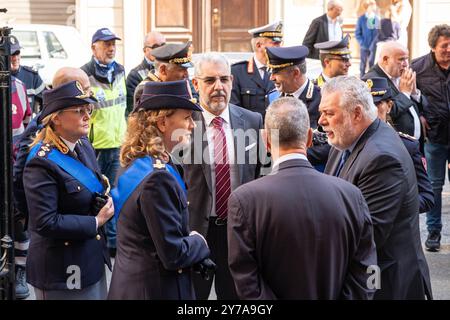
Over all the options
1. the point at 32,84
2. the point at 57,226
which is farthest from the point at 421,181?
the point at 32,84

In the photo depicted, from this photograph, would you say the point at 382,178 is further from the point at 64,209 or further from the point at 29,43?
the point at 29,43

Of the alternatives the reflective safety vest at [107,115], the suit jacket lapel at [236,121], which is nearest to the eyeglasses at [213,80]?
the suit jacket lapel at [236,121]

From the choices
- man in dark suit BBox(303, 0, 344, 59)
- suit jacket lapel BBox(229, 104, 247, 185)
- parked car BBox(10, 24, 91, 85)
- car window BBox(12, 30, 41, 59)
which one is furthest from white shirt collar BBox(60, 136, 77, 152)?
car window BBox(12, 30, 41, 59)

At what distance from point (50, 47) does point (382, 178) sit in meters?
14.8

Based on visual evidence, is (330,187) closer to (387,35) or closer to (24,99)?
(24,99)

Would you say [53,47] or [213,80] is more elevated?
[53,47]

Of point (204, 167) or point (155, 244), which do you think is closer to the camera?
point (155, 244)

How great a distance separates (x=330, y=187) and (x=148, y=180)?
2.84 ft

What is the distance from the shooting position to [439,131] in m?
9.22

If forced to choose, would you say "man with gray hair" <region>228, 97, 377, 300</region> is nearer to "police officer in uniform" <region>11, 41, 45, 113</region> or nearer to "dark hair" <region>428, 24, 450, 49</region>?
"dark hair" <region>428, 24, 450, 49</region>

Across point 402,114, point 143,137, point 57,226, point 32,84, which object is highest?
point 32,84

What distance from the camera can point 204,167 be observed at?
240 inches

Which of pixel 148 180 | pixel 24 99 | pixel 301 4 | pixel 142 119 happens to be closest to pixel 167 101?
pixel 142 119

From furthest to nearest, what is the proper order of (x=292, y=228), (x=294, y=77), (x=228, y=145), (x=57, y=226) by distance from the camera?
Answer: (x=294, y=77), (x=228, y=145), (x=57, y=226), (x=292, y=228)
